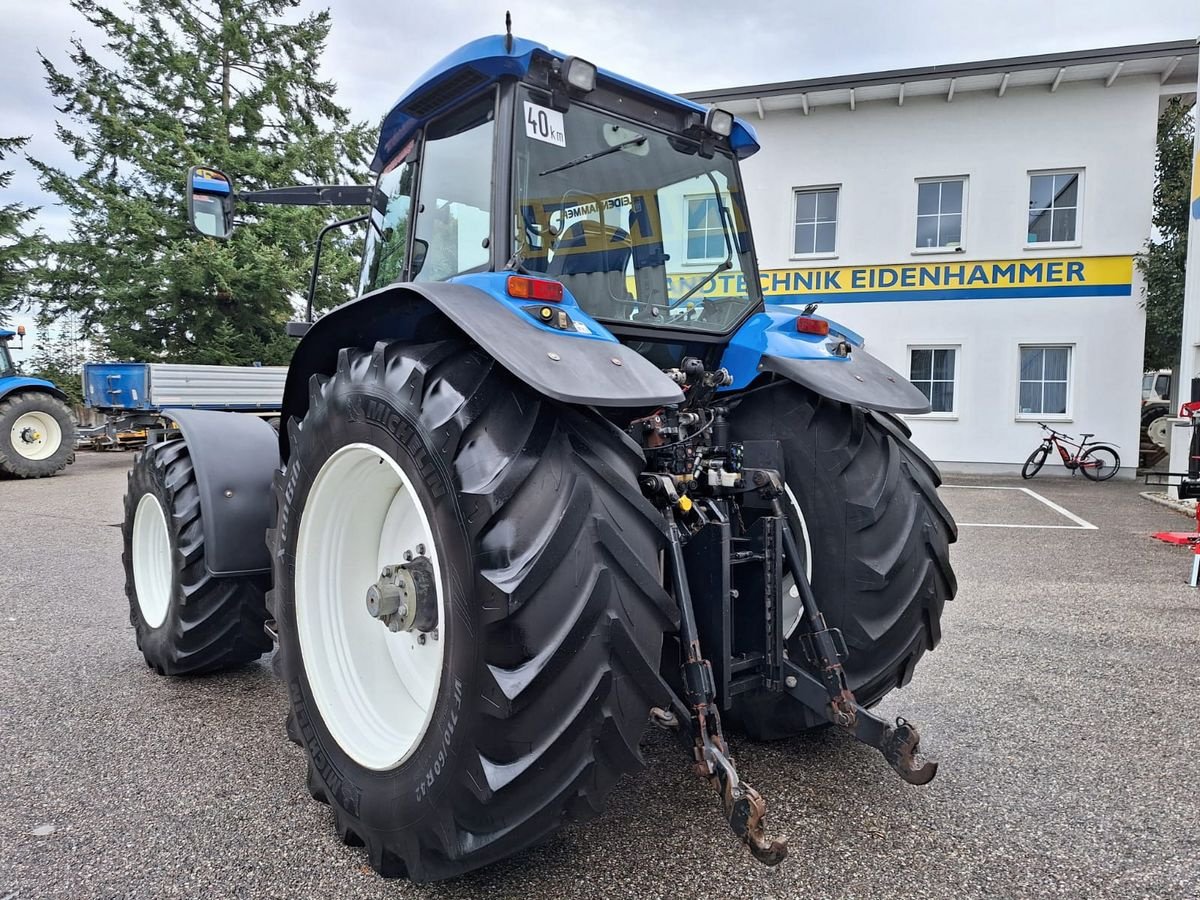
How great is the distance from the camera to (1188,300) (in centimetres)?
948

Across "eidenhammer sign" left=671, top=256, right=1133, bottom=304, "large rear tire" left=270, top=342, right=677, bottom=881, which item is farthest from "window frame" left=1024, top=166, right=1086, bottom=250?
"large rear tire" left=270, top=342, right=677, bottom=881

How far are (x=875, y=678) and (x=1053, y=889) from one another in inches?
26.8

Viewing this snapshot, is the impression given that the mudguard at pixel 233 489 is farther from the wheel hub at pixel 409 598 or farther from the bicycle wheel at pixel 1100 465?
the bicycle wheel at pixel 1100 465

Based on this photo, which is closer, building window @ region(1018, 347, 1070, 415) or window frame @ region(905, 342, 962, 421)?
building window @ region(1018, 347, 1070, 415)

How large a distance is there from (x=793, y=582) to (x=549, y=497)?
113cm

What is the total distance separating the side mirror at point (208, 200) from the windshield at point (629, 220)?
1640 millimetres

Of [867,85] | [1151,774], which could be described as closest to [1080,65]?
[867,85]

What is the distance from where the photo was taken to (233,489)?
2988 millimetres

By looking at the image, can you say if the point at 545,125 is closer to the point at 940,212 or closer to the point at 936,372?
the point at 936,372

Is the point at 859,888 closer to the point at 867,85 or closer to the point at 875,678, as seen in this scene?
the point at 875,678

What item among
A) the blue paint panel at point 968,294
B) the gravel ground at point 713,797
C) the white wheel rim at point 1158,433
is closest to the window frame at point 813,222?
the blue paint panel at point 968,294

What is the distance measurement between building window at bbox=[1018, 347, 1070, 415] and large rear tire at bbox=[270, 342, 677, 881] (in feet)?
42.8

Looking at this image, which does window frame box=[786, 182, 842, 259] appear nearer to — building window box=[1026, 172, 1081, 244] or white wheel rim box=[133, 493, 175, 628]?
building window box=[1026, 172, 1081, 244]

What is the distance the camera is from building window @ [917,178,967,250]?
1301 cm
